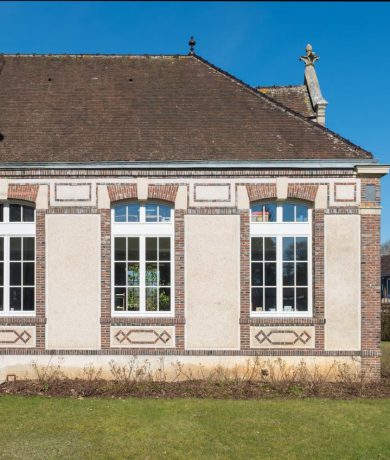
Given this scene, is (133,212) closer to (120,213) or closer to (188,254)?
(120,213)

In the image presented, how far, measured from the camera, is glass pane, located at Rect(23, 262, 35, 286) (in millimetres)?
11023

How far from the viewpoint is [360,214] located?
10891 mm

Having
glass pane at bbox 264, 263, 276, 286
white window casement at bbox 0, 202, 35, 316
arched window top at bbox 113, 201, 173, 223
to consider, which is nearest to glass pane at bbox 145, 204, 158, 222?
arched window top at bbox 113, 201, 173, 223

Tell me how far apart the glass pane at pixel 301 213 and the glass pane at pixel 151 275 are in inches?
133

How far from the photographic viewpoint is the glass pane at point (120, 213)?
11.1m

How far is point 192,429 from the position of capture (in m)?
7.65

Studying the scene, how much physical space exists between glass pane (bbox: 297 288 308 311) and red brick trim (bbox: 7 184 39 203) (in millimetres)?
6200

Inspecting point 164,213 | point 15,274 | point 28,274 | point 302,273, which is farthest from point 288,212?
point 15,274

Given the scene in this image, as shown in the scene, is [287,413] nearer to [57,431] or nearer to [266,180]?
[57,431]

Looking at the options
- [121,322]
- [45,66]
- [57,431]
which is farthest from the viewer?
[45,66]

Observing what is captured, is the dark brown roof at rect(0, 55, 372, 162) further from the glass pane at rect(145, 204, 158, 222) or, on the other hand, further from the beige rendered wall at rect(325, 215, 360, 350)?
the beige rendered wall at rect(325, 215, 360, 350)

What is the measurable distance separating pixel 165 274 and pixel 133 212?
1560 mm

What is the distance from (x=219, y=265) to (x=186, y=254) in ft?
2.50

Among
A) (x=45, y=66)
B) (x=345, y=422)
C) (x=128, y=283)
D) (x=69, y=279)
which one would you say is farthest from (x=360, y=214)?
(x=45, y=66)
